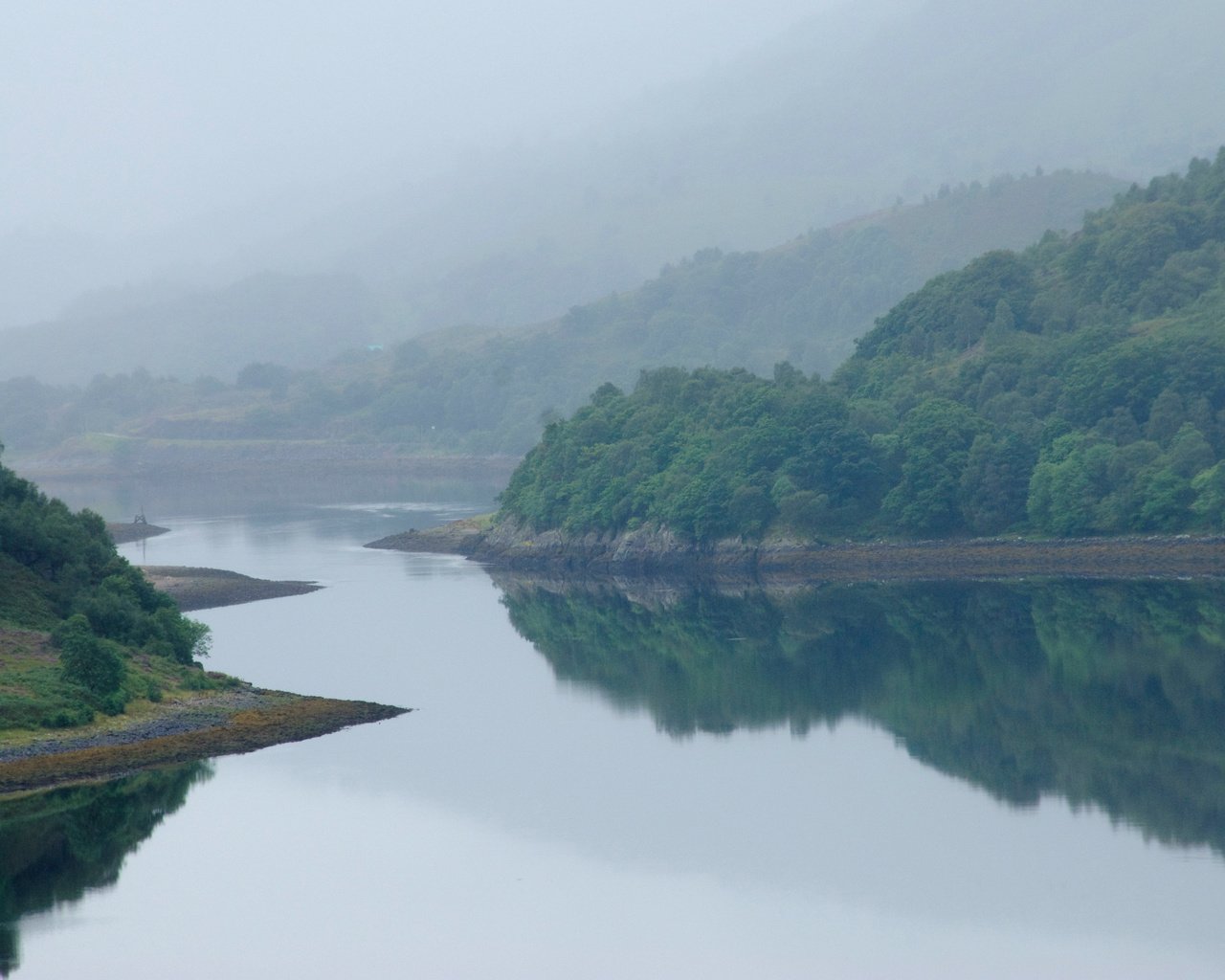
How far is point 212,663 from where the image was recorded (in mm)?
81812

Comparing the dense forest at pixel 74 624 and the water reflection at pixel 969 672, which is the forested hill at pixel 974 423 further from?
the dense forest at pixel 74 624

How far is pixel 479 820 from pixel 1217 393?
250 ft

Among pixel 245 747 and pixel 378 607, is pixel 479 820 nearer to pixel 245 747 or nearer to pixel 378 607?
pixel 245 747

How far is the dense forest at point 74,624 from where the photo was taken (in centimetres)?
6041

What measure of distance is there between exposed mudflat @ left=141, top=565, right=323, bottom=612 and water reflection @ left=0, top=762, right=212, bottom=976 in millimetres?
48993

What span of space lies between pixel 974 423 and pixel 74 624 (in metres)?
70.4

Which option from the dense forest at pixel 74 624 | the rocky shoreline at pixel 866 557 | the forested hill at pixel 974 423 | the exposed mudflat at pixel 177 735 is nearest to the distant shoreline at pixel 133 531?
the forested hill at pixel 974 423

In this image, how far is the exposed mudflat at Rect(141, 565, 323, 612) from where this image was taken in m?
106

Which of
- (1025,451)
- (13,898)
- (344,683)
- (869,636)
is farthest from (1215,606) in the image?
(13,898)

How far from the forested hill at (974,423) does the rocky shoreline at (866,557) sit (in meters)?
1.31

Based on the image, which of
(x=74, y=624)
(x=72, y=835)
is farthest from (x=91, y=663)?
(x=72, y=835)

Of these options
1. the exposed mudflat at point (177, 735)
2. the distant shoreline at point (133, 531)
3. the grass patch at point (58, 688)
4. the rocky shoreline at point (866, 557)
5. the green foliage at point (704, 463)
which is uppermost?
the green foliage at point (704, 463)

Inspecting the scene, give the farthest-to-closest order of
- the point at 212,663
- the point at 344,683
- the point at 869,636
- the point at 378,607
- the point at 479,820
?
the point at 378,607, the point at 869,636, the point at 212,663, the point at 344,683, the point at 479,820

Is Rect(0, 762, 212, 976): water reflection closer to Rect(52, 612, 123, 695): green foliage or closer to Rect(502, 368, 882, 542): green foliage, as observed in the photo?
Rect(52, 612, 123, 695): green foliage
